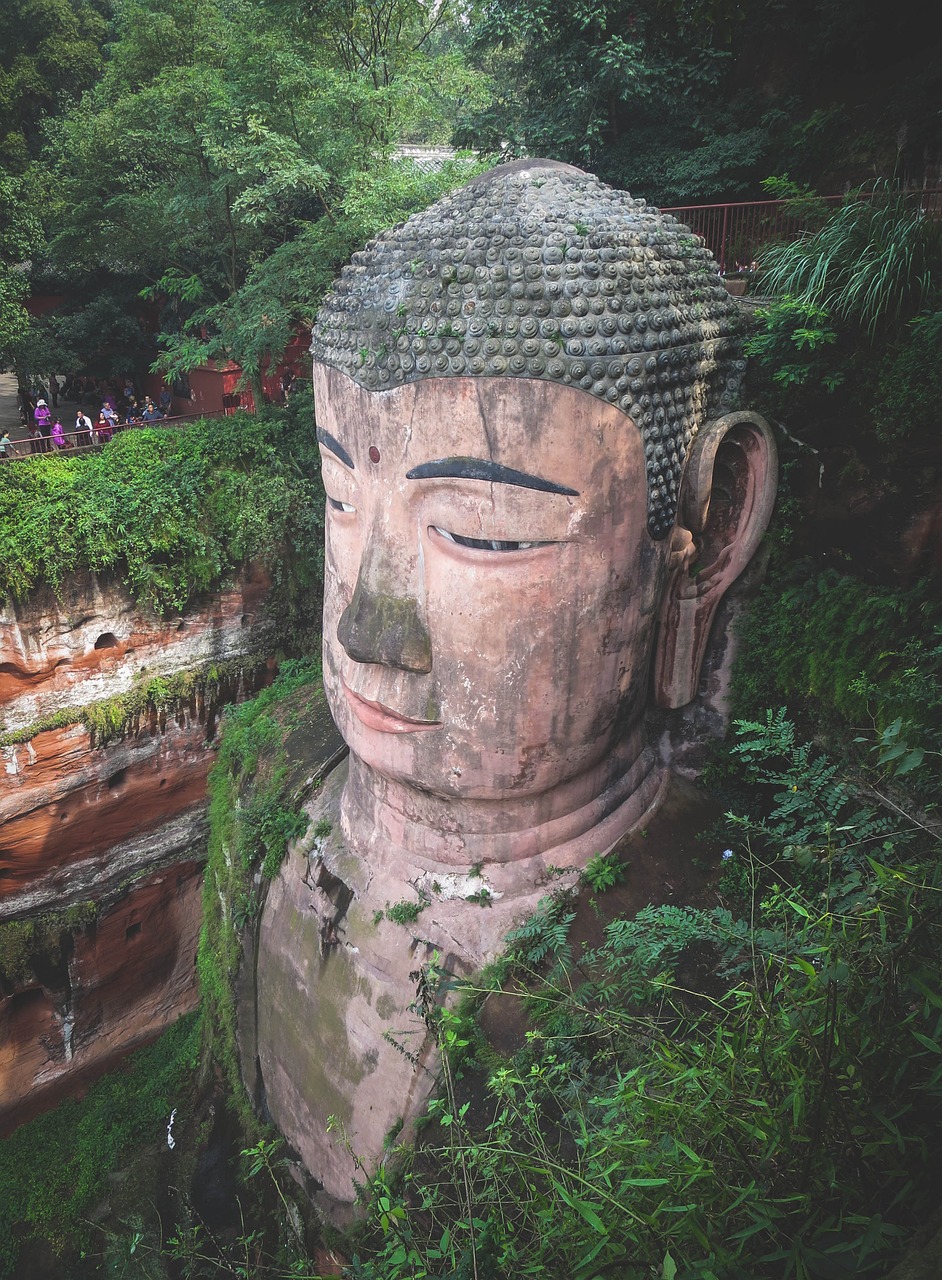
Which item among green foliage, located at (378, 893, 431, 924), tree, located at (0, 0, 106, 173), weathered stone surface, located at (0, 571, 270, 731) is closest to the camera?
green foliage, located at (378, 893, 431, 924)

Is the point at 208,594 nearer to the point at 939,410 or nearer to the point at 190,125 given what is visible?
the point at 190,125

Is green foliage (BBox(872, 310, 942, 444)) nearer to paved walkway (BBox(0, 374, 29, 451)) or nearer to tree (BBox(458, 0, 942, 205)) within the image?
tree (BBox(458, 0, 942, 205))

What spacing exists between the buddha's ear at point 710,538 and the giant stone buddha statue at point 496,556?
1 cm

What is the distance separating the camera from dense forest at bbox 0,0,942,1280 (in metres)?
2.11

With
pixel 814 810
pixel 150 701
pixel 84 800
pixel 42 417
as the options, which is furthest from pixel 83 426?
pixel 814 810

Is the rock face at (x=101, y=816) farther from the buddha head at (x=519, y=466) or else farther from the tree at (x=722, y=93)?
the tree at (x=722, y=93)

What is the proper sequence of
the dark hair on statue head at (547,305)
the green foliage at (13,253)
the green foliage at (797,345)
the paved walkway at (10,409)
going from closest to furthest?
the dark hair on statue head at (547,305) < the green foliage at (797,345) < the green foliage at (13,253) < the paved walkway at (10,409)

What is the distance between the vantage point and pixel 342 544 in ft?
14.5

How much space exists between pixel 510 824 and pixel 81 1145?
7436 millimetres

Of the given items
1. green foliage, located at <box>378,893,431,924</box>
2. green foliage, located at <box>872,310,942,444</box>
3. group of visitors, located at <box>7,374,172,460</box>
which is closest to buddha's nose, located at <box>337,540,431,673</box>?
green foliage, located at <box>378,893,431,924</box>

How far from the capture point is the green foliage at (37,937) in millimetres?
9375

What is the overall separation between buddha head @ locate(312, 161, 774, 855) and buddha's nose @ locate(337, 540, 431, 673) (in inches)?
0.4

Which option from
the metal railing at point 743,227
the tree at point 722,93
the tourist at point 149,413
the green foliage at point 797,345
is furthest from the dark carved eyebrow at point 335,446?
the tourist at point 149,413

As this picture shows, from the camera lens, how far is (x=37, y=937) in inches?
377
